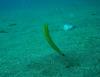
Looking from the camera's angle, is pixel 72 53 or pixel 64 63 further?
pixel 72 53

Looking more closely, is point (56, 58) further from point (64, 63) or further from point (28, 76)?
point (28, 76)

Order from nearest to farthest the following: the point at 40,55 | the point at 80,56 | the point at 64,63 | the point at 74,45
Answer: the point at 64,63, the point at 80,56, the point at 40,55, the point at 74,45

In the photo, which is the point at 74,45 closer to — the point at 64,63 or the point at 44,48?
the point at 44,48

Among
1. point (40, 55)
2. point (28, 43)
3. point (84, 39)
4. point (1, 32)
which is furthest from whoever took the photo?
point (1, 32)

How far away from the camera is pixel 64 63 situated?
11.4ft

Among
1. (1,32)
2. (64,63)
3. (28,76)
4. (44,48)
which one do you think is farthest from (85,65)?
(1,32)

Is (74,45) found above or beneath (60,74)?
above

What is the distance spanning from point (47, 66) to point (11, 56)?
1135mm

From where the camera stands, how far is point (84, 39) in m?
4.93

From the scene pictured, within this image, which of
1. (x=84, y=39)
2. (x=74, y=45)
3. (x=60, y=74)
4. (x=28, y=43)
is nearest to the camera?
(x=60, y=74)

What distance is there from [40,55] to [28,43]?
4.06 ft

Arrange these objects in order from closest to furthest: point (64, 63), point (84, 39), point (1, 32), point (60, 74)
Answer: point (60, 74) < point (64, 63) < point (84, 39) < point (1, 32)

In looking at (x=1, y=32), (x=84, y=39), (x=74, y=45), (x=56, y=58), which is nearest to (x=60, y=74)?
(x=56, y=58)

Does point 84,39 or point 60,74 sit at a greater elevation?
point 84,39
